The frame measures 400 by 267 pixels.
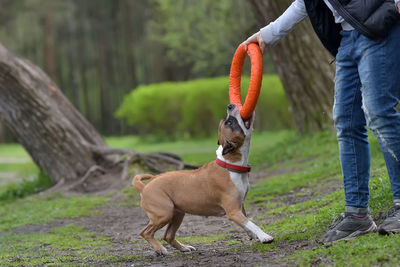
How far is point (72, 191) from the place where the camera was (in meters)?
10.7

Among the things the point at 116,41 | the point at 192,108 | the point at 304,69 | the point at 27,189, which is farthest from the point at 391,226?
the point at 116,41

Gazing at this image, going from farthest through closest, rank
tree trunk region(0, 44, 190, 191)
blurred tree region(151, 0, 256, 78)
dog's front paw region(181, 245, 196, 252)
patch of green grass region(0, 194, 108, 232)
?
blurred tree region(151, 0, 256, 78), tree trunk region(0, 44, 190, 191), patch of green grass region(0, 194, 108, 232), dog's front paw region(181, 245, 196, 252)

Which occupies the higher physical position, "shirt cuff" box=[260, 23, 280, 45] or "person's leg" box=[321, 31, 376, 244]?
"shirt cuff" box=[260, 23, 280, 45]

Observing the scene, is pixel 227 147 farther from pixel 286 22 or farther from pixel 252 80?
pixel 286 22

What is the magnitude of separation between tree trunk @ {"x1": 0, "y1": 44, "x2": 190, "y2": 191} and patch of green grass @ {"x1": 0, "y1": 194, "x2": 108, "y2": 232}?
91 cm

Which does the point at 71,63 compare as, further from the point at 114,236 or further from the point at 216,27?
the point at 114,236

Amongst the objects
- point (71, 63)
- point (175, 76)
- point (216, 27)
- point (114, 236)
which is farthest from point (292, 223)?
point (71, 63)

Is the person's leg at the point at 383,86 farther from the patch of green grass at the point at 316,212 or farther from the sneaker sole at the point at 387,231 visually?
the patch of green grass at the point at 316,212

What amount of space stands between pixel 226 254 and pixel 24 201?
6.66 m

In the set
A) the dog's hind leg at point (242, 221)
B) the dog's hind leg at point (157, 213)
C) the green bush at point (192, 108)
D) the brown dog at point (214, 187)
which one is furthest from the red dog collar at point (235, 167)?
the green bush at point (192, 108)

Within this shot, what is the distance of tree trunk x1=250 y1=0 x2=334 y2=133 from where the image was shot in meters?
11.4

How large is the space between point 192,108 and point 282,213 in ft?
53.0

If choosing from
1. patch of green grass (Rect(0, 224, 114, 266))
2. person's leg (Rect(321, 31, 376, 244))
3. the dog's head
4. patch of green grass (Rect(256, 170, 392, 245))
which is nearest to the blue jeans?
person's leg (Rect(321, 31, 376, 244))

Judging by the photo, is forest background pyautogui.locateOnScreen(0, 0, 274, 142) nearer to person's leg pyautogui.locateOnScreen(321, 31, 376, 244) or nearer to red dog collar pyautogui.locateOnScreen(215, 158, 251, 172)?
red dog collar pyautogui.locateOnScreen(215, 158, 251, 172)
